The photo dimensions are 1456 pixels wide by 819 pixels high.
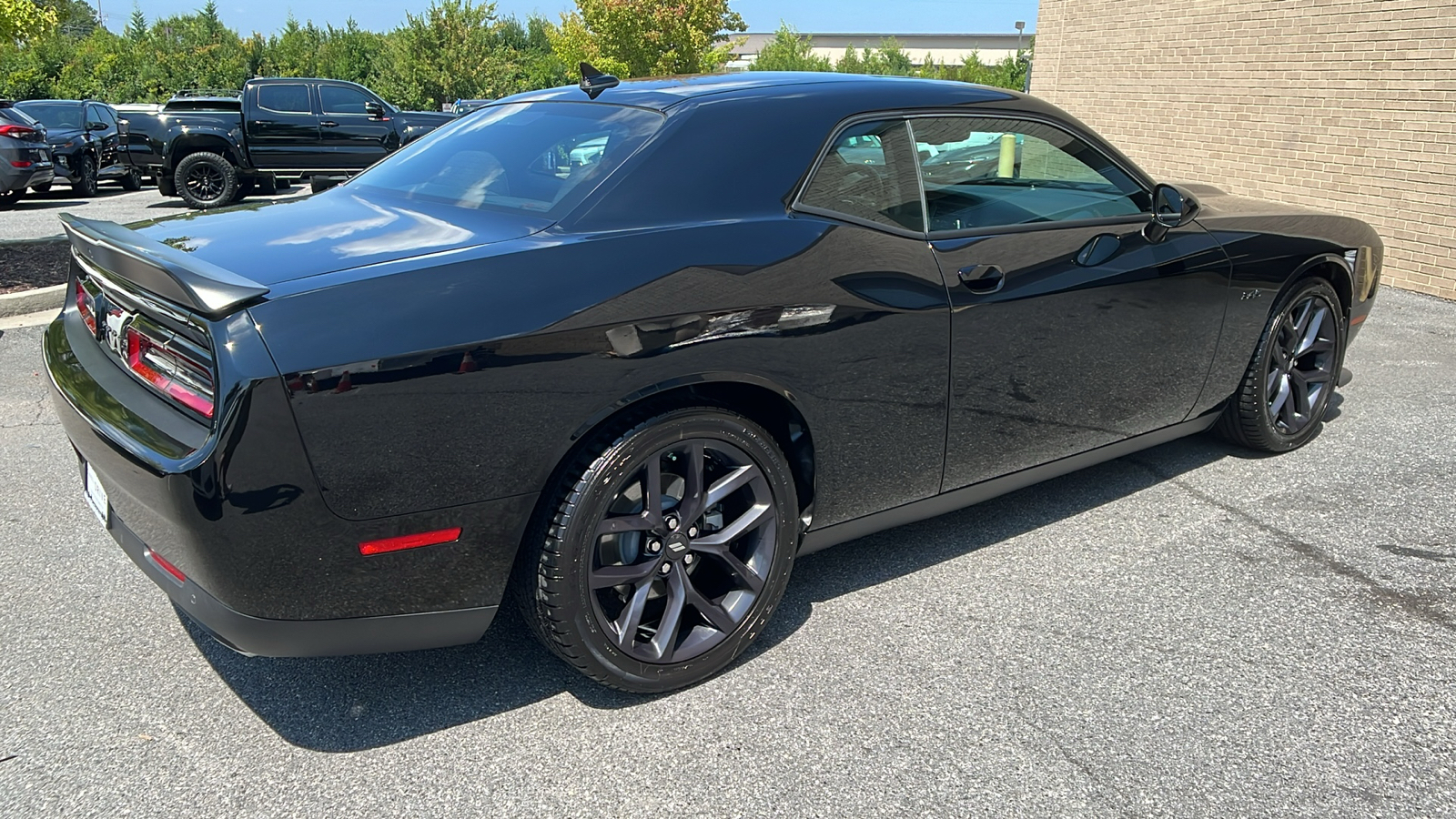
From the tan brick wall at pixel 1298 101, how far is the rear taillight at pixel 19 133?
14.1 meters

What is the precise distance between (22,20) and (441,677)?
9.20 meters

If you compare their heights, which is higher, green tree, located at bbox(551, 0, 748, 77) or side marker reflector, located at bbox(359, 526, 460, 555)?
green tree, located at bbox(551, 0, 748, 77)

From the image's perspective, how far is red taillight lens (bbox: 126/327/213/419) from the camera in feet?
7.52

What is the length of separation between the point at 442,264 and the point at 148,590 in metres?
1.75

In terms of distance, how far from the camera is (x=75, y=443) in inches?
109

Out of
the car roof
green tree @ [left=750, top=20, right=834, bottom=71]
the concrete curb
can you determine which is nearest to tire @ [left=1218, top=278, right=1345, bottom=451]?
the car roof

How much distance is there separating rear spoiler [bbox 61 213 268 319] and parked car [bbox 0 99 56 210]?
45.8 ft

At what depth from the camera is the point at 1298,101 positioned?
10336 millimetres

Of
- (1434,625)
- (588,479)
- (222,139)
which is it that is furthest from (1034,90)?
(588,479)

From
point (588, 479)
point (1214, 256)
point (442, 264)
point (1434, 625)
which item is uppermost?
point (442, 264)

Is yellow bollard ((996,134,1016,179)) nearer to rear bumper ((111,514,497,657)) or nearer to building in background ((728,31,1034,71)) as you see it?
rear bumper ((111,514,497,657))

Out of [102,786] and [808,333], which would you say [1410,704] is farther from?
[102,786]

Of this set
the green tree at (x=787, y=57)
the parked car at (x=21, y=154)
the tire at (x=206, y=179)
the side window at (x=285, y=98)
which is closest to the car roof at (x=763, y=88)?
the tire at (x=206, y=179)

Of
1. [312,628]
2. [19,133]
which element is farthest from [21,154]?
[312,628]
